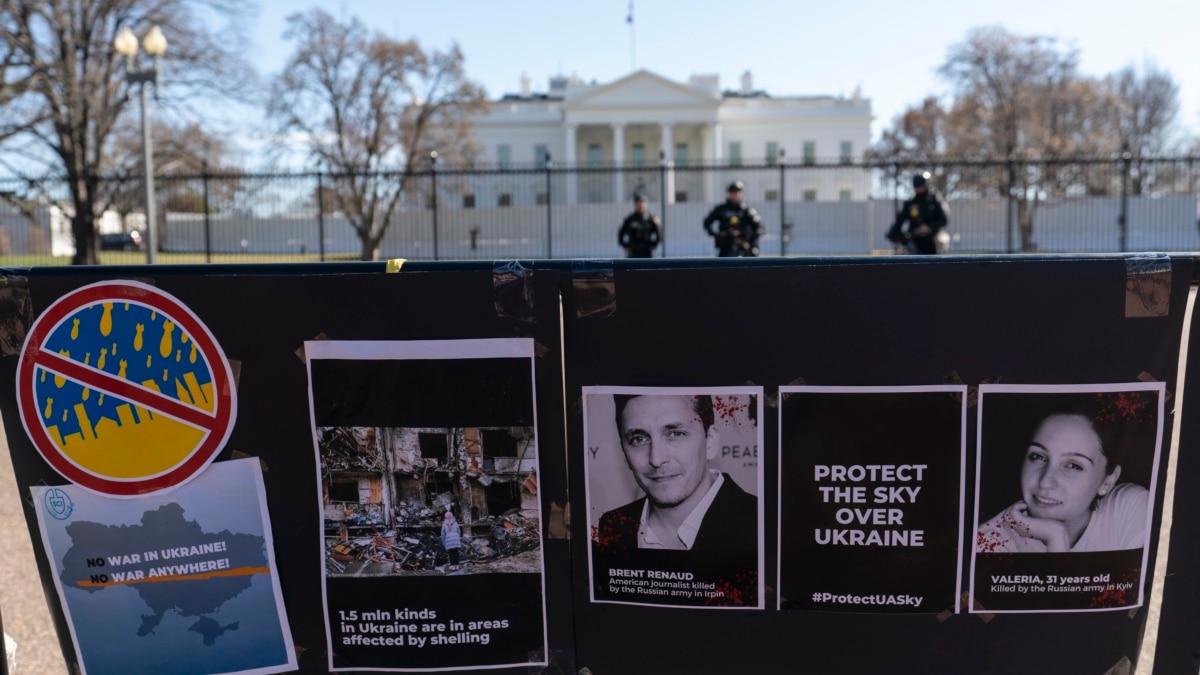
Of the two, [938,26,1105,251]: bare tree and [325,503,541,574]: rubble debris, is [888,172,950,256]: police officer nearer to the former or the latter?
[325,503,541,574]: rubble debris

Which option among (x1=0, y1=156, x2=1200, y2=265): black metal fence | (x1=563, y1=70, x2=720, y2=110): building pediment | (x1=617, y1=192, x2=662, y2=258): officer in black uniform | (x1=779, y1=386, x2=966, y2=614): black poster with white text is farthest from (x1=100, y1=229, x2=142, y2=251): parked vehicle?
(x1=779, y1=386, x2=966, y2=614): black poster with white text

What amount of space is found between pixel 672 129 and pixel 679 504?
68.7m

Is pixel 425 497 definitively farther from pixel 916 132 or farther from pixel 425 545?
pixel 916 132

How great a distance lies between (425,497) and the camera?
8.41ft

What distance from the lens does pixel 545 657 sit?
8.70 feet

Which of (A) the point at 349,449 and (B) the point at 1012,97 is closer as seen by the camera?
(A) the point at 349,449

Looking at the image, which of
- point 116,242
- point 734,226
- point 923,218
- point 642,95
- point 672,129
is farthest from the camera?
point 672,129

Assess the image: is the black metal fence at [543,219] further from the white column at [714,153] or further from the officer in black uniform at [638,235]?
the white column at [714,153]

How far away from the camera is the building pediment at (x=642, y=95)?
66562mm

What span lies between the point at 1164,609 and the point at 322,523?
2346 millimetres

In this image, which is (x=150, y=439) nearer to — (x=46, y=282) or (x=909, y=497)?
(x=46, y=282)

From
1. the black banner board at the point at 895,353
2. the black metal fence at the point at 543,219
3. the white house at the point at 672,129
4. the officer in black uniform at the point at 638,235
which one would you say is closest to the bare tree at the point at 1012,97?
the black metal fence at the point at 543,219

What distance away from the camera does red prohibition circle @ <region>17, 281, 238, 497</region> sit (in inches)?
99.0

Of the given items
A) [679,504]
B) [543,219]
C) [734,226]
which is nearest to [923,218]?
[734,226]
